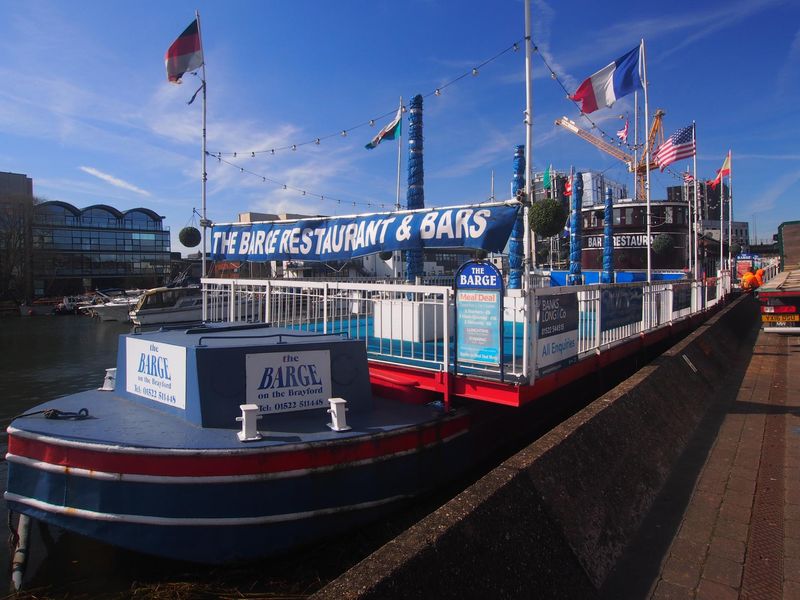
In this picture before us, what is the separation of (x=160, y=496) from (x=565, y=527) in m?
3.11

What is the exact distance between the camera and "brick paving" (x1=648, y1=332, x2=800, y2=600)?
2.85m

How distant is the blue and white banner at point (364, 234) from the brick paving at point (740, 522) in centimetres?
344

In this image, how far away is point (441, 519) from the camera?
8.73ft

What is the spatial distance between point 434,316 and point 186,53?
9445 mm

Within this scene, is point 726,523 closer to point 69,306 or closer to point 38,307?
point 69,306

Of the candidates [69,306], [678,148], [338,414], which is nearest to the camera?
[338,414]

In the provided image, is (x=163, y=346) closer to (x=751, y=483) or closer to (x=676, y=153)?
(x=751, y=483)

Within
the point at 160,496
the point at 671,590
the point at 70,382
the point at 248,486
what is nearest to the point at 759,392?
the point at 671,590

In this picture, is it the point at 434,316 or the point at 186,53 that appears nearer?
the point at 434,316

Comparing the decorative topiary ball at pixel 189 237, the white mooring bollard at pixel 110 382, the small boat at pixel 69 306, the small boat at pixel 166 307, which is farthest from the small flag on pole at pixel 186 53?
the small boat at pixel 69 306

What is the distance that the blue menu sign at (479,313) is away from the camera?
5173mm

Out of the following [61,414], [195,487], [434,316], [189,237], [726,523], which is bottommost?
[726,523]

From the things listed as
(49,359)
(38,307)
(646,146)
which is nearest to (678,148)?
(646,146)

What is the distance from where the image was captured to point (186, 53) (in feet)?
36.4
